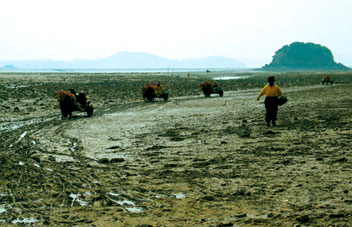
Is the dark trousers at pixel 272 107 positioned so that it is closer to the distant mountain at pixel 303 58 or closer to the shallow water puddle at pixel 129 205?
the shallow water puddle at pixel 129 205

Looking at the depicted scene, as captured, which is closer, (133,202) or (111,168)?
(133,202)

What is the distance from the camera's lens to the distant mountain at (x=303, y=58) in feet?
602

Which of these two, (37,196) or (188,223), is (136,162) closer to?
(37,196)

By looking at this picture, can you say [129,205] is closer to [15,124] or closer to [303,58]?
[15,124]

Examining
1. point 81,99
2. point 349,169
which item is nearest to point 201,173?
point 349,169

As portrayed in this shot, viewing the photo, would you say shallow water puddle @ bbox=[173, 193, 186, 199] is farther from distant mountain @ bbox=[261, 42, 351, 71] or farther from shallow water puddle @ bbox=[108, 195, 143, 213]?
distant mountain @ bbox=[261, 42, 351, 71]

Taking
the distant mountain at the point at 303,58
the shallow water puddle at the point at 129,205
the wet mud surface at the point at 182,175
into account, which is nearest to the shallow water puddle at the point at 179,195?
the wet mud surface at the point at 182,175

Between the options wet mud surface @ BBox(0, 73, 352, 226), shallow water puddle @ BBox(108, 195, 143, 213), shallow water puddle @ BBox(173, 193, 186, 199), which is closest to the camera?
wet mud surface @ BBox(0, 73, 352, 226)

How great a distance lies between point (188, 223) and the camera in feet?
15.9

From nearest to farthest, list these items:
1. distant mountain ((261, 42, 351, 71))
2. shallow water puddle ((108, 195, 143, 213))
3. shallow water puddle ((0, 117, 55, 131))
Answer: shallow water puddle ((108, 195, 143, 213)), shallow water puddle ((0, 117, 55, 131)), distant mountain ((261, 42, 351, 71))

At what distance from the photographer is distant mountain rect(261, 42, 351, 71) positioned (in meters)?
183

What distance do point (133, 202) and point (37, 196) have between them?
1.40 meters

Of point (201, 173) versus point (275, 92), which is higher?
point (275, 92)

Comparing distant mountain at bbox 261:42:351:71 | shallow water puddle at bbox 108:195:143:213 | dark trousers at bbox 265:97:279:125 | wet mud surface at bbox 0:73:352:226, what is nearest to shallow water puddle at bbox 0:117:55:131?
wet mud surface at bbox 0:73:352:226
